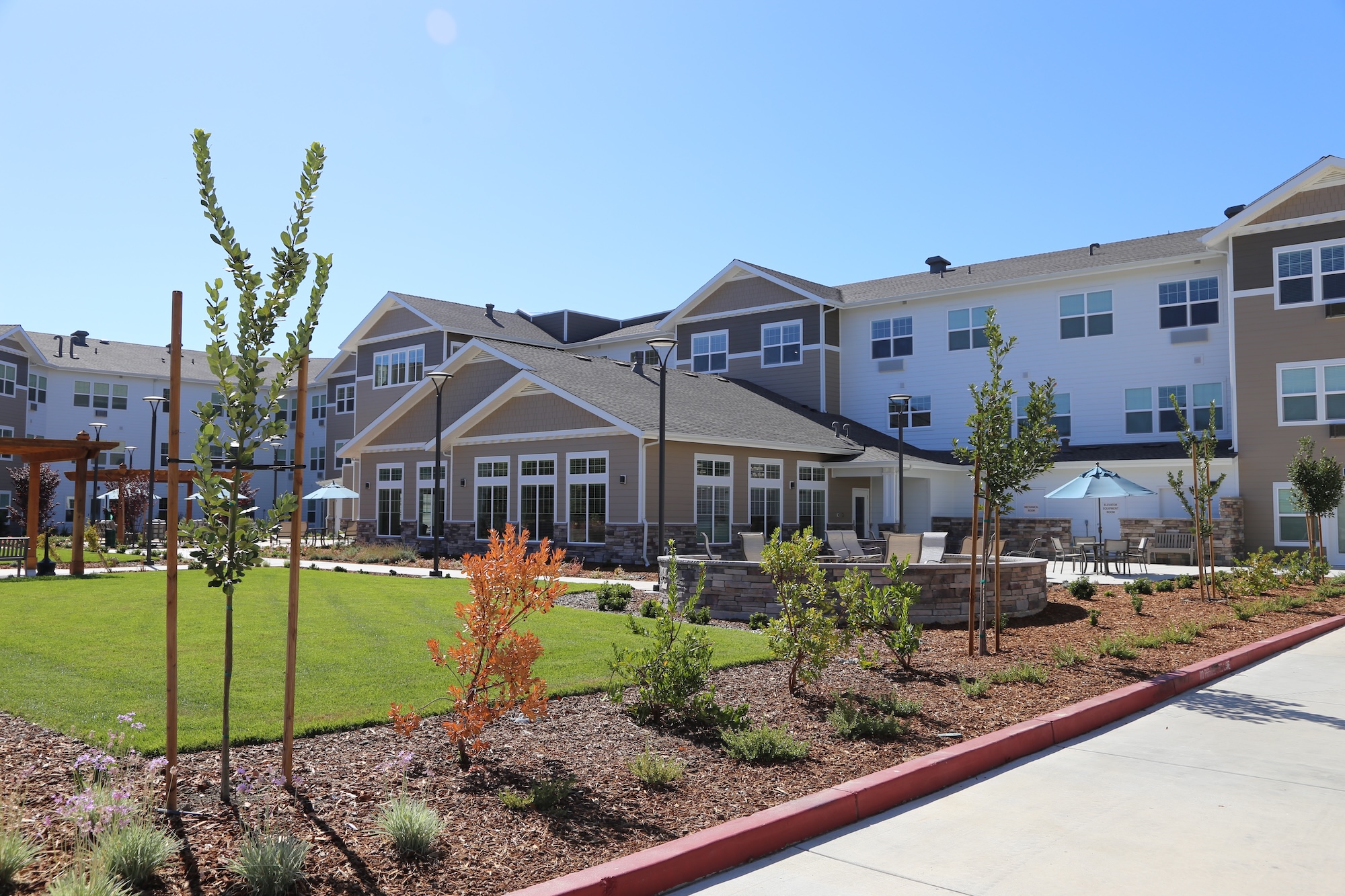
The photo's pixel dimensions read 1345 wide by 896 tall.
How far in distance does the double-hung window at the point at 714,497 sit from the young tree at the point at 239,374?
1899cm

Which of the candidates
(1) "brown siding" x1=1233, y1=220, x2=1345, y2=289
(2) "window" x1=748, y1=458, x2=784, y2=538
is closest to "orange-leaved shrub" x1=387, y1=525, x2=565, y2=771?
(2) "window" x1=748, y1=458, x2=784, y2=538

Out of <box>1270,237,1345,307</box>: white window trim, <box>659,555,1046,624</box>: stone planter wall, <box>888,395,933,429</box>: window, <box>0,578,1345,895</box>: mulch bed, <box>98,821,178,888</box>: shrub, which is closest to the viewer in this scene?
<box>98,821,178,888</box>: shrub

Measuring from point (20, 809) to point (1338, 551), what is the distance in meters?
27.5

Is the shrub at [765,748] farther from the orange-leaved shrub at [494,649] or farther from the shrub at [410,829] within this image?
the shrub at [410,829]

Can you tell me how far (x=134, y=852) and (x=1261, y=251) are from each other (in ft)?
92.1

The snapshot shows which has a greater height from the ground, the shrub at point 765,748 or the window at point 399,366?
the window at point 399,366

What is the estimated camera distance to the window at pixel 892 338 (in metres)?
32.0

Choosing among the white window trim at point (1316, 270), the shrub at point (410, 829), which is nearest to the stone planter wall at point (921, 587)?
the shrub at point (410, 829)

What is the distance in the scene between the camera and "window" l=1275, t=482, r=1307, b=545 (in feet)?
77.4

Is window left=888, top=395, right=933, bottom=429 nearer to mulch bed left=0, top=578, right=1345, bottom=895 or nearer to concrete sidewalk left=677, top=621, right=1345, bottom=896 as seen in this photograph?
mulch bed left=0, top=578, right=1345, bottom=895

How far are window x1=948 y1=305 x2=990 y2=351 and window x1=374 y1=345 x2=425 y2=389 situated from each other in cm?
1939

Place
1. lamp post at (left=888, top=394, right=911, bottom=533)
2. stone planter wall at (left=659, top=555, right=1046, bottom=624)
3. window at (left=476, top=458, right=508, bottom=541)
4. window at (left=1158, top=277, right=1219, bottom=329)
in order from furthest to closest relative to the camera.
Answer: window at (left=1158, top=277, right=1219, bottom=329), window at (left=476, top=458, right=508, bottom=541), lamp post at (left=888, top=394, right=911, bottom=533), stone planter wall at (left=659, top=555, right=1046, bottom=624)

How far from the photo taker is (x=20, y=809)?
4.34 m

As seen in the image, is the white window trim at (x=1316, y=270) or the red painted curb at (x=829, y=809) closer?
the red painted curb at (x=829, y=809)
